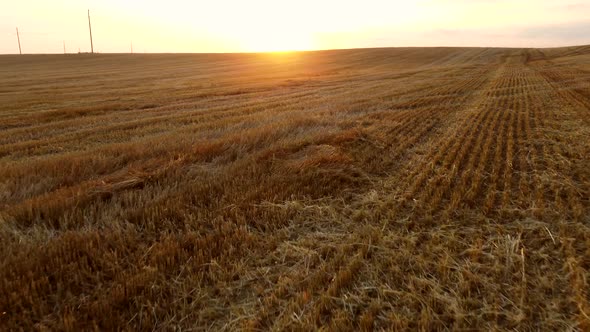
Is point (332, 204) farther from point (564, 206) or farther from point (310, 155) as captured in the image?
point (564, 206)

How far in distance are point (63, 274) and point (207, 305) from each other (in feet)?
4.45

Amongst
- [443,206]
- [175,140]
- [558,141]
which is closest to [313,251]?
[443,206]

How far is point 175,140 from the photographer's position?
334 inches

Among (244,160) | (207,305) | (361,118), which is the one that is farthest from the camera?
(361,118)

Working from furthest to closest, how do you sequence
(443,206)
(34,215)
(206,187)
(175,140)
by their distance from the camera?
1. (175,140)
2. (206,187)
3. (443,206)
4. (34,215)

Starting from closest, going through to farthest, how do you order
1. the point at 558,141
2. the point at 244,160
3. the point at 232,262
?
1. the point at 232,262
2. the point at 244,160
3. the point at 558,141

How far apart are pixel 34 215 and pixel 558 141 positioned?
9614mm

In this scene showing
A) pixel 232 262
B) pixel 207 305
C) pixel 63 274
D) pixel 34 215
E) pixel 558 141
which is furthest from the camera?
pixel 558 141

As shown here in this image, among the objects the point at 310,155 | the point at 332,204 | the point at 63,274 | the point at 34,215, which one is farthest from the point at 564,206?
the point at 34,215

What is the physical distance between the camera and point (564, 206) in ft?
15.1

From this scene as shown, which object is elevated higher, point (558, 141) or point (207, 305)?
point (558, 141)

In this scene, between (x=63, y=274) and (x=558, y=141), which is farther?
(x=558, y=141)

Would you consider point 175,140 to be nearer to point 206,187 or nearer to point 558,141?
point 206,187

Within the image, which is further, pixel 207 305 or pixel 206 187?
pixel 206 187
